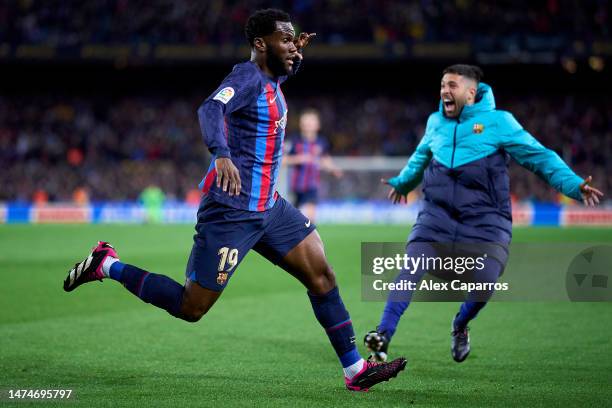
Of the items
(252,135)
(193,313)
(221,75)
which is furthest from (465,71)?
(221,75)

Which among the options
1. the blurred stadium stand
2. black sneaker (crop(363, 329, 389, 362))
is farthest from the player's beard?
the blurred stadium stand

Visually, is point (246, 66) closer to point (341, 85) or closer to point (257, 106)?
point (257, 106)

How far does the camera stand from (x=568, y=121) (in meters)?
32.2

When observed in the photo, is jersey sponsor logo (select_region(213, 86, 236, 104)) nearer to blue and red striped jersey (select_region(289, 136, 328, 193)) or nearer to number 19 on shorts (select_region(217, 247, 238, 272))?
number 19 on shorts (select_region(217, 247, 238, 272))

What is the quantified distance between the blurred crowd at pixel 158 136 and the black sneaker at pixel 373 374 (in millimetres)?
23779

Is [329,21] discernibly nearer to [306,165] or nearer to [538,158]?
[306,165]

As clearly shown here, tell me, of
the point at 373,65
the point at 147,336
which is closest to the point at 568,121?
the point at 373,65

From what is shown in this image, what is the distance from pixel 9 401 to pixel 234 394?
1301mm

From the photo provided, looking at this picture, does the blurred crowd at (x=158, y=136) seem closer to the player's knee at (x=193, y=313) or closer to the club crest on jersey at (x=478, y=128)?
the club crest on jersey at (x=478, y=128)

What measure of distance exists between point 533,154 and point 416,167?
0.92 m

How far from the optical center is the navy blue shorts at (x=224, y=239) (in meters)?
5.30

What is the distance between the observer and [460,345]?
6.61 metres

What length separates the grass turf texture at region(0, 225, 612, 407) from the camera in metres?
5.36

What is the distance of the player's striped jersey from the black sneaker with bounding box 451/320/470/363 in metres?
2.04
